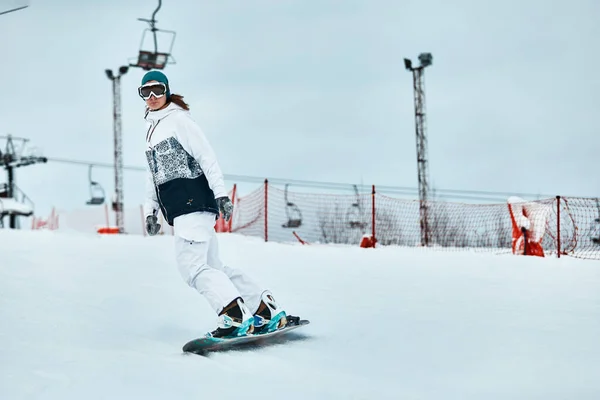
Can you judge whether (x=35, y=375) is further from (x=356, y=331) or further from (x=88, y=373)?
(x=356, y=331)

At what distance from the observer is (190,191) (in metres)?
4.47

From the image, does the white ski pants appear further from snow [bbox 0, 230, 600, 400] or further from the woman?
snow [bbox 0, 230, 600, 400]

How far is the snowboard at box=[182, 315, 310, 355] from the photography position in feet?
14.4

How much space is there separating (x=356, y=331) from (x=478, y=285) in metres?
2.67

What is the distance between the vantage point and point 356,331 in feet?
17.6

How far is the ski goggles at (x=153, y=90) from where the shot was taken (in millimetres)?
4539

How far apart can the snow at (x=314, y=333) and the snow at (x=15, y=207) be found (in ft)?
96.3

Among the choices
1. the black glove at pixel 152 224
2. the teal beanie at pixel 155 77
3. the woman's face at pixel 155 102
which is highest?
the teal beanie at pixel 155 77

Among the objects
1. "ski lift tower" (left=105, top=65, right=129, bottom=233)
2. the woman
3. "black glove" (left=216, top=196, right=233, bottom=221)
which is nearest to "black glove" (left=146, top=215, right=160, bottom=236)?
the woman

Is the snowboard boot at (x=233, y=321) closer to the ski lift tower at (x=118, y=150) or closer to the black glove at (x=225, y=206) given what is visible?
the black glove at (x=225, y=206)

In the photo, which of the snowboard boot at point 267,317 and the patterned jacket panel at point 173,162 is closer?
the patterned jacket panel at point 173,162

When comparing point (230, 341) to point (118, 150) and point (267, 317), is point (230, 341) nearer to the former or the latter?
point (267, 317)

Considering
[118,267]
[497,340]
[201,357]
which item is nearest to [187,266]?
[201,357]

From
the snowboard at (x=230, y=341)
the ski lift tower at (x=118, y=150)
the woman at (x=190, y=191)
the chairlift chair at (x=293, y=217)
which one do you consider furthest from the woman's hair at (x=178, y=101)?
the ski lift tower at (x=118, y=150)
